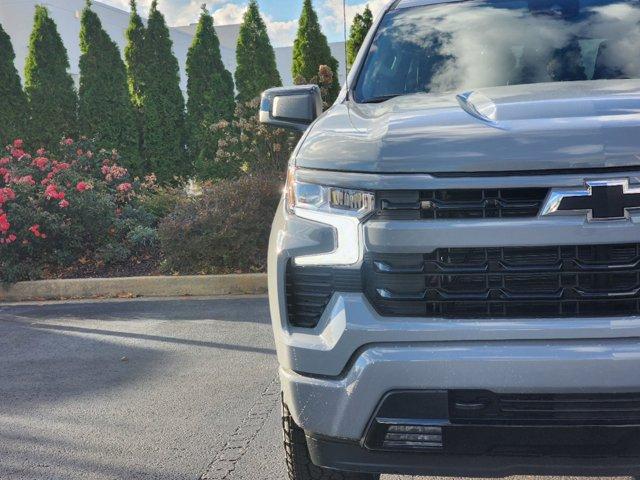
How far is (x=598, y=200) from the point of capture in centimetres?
221

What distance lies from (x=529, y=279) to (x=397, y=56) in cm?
190

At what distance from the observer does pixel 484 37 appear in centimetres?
376

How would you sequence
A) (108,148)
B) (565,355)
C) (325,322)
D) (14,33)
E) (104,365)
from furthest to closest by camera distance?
(14,33) → (108,148) → (104,365) → (325,322) → (565,355)

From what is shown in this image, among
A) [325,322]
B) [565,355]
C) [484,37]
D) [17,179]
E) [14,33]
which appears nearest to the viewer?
[565,355]

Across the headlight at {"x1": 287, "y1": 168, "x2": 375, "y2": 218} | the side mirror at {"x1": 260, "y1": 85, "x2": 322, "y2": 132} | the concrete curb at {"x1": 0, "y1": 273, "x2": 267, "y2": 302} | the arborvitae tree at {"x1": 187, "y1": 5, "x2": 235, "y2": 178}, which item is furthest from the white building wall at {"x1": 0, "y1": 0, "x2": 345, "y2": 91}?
the headlight at {"x1": 287, "y1": 168, "x2": 375, "y2": 218}

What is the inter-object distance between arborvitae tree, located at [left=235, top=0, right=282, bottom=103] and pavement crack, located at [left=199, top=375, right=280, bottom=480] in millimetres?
9563

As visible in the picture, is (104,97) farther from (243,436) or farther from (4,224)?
(243,436)

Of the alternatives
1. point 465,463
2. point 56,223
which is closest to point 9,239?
point 56,223

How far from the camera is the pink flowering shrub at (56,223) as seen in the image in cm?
868

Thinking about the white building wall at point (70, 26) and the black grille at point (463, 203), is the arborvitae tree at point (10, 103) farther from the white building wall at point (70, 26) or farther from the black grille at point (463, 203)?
the white building wall at point (70, 26)

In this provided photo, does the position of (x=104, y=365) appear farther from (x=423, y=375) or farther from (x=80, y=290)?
(x=423, y=375)

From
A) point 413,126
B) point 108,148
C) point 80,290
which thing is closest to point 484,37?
point 413,126

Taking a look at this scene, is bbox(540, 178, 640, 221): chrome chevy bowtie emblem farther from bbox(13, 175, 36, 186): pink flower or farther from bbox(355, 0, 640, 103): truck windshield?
bbox(13, 175, 36, 186): pink flower

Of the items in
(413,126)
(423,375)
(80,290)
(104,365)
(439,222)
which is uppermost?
(413,126)
